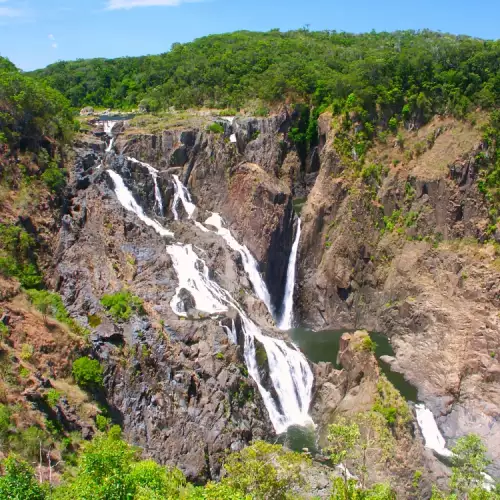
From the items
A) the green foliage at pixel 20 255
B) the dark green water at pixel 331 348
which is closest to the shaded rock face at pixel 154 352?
the green foliage at pixel 20 255

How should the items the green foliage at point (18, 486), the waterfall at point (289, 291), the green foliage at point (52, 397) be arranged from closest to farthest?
the green foliage at point (18, 486) < the green foliage at point (52, 397) < the waterfall at point (289, 291)

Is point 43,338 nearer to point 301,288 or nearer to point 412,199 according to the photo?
point 301,288

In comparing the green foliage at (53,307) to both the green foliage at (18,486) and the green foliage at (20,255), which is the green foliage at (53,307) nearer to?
the green foliage at (20,255)

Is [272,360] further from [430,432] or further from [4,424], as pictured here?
[4,424]

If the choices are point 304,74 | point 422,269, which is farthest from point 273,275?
point 304,74

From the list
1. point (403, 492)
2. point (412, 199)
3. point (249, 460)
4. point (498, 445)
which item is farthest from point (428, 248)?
point (249, 460)

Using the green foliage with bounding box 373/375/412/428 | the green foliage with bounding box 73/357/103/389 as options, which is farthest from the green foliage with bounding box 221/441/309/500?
the green foliage with bounding box 73/357/103/389
